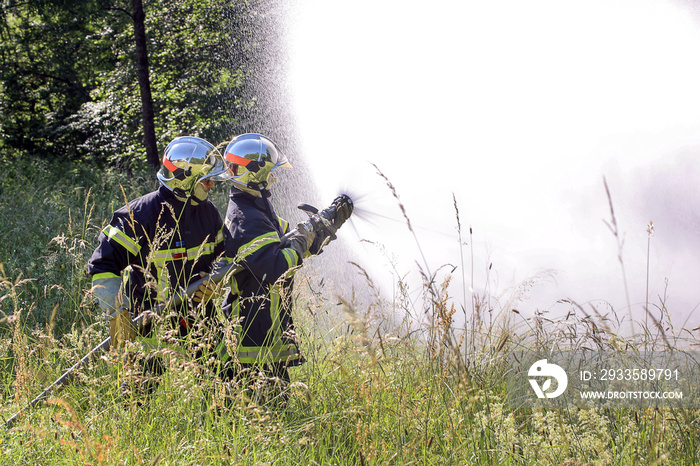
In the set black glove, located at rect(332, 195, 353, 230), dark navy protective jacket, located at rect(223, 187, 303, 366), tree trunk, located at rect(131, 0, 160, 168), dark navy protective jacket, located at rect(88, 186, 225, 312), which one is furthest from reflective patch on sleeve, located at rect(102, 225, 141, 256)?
tree trunk, located at rect(131, 0, 160, 168)

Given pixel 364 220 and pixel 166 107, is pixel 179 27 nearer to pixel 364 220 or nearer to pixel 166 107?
pixel 166 107

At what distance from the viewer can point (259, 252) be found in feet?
9.93

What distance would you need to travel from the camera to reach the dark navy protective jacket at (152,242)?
122 inches

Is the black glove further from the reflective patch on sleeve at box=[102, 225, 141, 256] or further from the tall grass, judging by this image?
the reflective patch on sleeve at box=[102, 225, 141, 256]

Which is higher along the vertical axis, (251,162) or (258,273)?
(251,162)

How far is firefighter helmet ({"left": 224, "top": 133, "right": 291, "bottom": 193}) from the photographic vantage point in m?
3.29

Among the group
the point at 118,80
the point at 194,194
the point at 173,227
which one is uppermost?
the point at 118,80

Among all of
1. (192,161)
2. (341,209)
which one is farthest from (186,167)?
(341,209)

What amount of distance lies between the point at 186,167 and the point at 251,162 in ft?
1.34

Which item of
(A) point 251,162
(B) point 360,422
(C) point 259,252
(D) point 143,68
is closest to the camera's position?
(B) point 360,422

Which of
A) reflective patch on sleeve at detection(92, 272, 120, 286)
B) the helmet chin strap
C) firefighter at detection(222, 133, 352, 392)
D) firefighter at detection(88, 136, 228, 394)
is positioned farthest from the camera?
the helmet chin strap

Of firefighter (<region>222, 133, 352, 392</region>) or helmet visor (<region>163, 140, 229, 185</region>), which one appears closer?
firefighter (<region>222, 133, 352, 392</region>)

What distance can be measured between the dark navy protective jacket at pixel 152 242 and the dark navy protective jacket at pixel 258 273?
0.21m

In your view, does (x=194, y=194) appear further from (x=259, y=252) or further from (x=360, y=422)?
(x=360, y=422)
